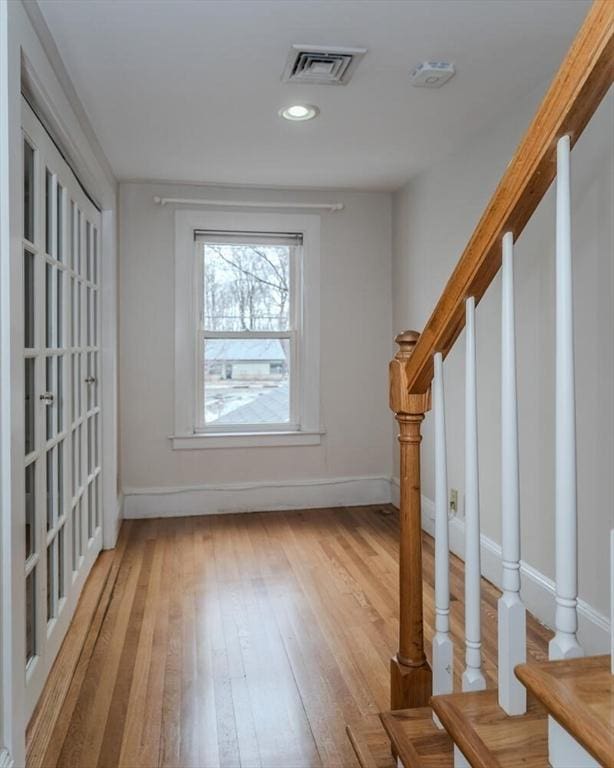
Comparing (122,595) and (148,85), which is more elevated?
(148,85)

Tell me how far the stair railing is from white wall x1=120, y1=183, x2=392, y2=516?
2.90 m

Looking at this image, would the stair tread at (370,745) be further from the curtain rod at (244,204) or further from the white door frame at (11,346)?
the curtain rod at (244,204)

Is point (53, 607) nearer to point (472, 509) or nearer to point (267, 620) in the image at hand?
point (267, 620)

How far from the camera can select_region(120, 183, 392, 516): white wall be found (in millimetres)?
4012

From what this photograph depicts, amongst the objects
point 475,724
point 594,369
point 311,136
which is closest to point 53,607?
point 475,724

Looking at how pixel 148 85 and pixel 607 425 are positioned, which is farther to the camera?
pixel 148 85

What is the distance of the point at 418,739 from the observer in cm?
131

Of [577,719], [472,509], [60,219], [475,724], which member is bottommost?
[475,724]

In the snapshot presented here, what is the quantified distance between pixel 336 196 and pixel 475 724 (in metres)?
3.72

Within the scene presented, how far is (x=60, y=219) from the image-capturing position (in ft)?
7.89

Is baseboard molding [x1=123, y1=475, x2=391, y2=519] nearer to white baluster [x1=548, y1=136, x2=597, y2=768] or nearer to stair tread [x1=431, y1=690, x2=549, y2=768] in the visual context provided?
stair tread [x1=431, y1=690, x2=549, y2=768]

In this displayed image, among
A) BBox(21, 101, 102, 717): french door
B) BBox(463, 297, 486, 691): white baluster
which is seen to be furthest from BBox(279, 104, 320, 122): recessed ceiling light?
BBox(463, 297, 486, 691): white baluster

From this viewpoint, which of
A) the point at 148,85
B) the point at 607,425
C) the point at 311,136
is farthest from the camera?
the point at 311,136

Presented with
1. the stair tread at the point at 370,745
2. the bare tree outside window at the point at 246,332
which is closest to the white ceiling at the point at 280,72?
the bare tree outside window at the point at 246,332
